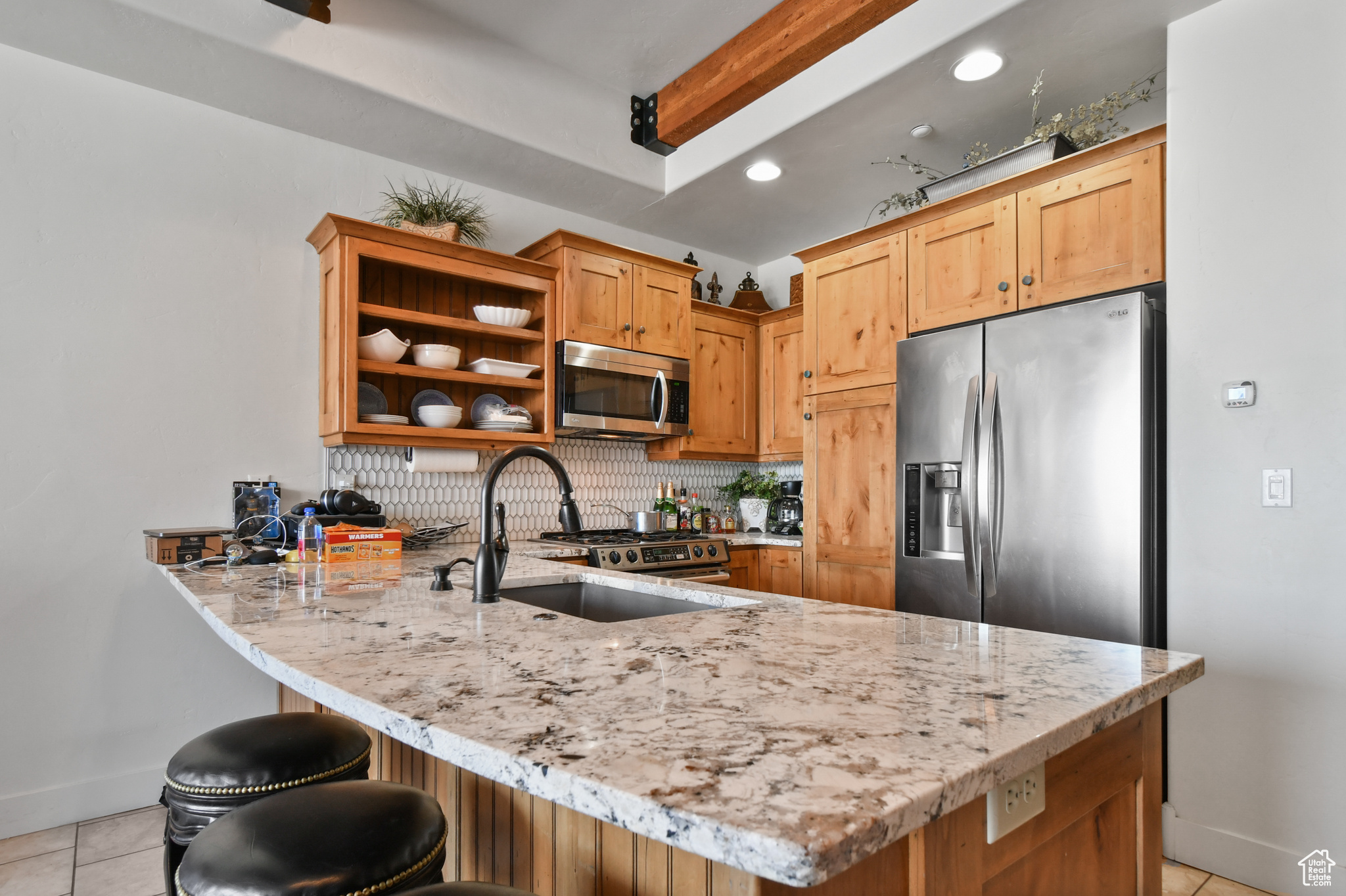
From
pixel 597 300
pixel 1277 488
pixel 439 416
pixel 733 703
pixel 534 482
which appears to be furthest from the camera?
pixel 534 482

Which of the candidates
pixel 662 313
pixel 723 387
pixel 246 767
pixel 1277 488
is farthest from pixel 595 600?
pixel 723 387

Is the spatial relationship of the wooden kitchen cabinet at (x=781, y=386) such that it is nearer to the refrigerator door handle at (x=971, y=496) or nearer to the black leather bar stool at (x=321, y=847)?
the refrigerator door handle at (x=971, y=496)

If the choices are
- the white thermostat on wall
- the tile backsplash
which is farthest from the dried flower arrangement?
the tile backsplash

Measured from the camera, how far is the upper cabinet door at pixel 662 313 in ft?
12.4

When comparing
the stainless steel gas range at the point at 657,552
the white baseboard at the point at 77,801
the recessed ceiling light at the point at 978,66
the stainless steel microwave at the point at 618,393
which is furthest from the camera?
the stainless steel microwave at the point at 618,393

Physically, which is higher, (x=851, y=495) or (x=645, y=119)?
(x=645, y=119)

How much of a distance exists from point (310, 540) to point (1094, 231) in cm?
299

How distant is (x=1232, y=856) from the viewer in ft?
6.83

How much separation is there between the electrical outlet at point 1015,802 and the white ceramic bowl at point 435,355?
2790mm

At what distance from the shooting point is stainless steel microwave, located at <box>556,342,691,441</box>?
346cm

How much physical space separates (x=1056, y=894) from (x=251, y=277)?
3240 mm

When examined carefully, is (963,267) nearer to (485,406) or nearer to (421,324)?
(485,406)

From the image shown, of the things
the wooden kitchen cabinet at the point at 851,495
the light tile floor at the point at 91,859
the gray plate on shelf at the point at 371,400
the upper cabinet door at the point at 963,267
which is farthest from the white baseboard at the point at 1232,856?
the gray plate on shelf at the point at 371,400

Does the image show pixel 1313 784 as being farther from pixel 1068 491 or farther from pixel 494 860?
pixel 494 860
